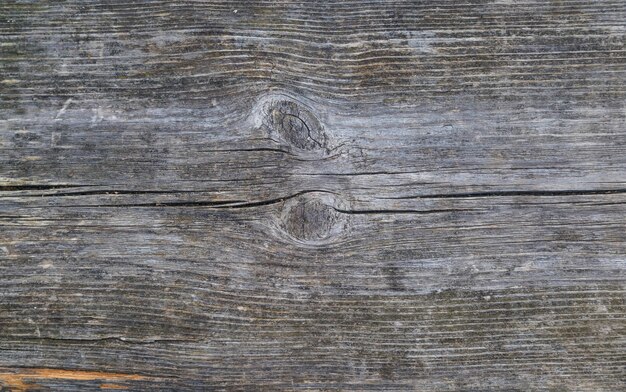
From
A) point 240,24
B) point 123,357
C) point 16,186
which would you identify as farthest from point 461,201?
point 16,186

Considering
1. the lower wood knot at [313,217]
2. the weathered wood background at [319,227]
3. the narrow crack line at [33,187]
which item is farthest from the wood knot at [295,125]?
the narrow crack line at [33,187]

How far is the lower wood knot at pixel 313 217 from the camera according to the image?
1716 mm

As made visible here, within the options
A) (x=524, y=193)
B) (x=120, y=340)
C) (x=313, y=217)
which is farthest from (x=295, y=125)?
(x=120, y=340)

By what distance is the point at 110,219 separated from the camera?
174cm

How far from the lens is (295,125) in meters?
1.71

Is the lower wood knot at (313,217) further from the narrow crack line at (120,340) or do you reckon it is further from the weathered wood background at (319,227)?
the narrow crack line at (120,340)

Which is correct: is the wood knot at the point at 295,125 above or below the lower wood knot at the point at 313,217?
above

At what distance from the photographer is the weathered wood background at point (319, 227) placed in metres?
1.73

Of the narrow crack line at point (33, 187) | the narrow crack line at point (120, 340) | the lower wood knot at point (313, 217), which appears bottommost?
the narrow crack line at point (120, 340)

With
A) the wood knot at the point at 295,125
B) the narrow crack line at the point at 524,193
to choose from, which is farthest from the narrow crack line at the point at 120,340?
the narrow crack line at the point at 524,193

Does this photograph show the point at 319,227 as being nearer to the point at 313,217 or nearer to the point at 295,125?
the point at 313,217

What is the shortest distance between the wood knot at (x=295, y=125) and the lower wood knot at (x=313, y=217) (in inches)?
6.0

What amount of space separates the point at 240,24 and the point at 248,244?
26.2 inches

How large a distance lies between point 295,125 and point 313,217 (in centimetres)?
28
